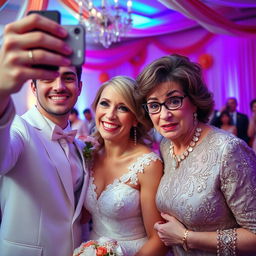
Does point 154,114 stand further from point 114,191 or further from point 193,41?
point 193,41

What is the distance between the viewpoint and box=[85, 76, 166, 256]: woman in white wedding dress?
195cm

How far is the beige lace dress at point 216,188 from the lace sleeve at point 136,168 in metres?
0.31

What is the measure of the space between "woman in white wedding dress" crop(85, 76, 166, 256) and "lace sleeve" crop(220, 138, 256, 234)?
52 cm

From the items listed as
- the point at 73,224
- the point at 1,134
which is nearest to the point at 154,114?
the point at 73,224

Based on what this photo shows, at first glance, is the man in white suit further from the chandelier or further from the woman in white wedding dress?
the chandelier

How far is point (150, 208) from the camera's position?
6.32 feet

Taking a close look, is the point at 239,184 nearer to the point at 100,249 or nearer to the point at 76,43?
the point at 100,249

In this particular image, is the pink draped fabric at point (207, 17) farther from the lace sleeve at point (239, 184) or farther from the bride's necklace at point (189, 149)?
the lace sleeve at point (239, 184)

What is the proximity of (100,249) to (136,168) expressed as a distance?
606 millimetres

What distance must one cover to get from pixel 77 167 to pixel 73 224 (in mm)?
354

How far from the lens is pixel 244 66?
7.68 m

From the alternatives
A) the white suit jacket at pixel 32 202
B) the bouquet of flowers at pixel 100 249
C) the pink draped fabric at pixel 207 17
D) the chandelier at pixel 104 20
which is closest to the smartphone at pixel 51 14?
the white suit jacket at pixel 32 202

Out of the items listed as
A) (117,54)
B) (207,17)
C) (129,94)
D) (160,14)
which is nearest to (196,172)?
(129,94)

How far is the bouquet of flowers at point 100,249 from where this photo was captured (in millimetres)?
1554
